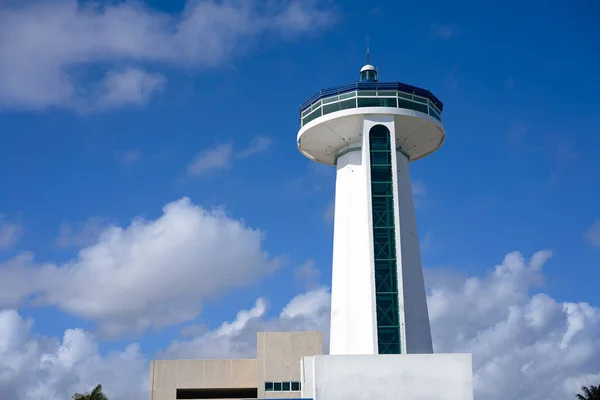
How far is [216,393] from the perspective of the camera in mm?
65938

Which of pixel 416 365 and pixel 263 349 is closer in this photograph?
pixel 416 365

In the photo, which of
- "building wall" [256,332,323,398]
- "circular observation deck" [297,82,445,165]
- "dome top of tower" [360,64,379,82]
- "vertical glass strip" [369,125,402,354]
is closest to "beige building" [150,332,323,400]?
"building wall" [256,332,323,398]

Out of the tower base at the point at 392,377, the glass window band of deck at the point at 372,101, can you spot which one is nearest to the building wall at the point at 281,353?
the tower base at the point at 392,377

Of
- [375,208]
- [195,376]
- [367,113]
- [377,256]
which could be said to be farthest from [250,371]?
[367,113]

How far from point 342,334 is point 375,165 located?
11445mm

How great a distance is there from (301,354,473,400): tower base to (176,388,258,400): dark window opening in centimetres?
1953

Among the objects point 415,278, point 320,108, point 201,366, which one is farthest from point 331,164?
→ point 201,366

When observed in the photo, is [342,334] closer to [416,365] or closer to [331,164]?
[416,365]

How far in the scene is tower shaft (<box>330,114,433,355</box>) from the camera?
52.0 metres

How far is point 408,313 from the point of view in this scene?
176ft

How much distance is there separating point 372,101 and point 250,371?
24.0 m

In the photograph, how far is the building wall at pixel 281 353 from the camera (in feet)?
209

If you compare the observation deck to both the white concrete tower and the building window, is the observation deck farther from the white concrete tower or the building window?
the building window

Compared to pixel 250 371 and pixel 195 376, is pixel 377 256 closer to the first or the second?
pixel 250 371
